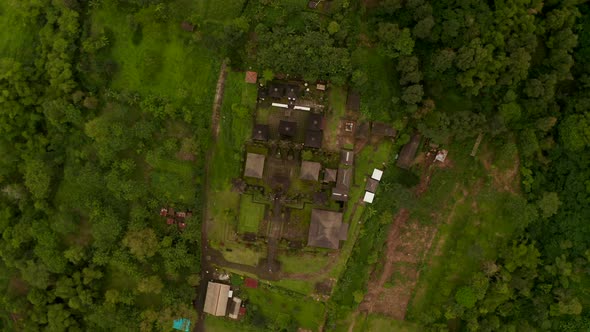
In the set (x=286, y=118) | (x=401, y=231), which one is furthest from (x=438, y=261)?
(x=286, y=118)

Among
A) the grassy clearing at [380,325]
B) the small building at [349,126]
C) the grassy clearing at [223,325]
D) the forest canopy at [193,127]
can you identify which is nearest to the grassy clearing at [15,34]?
the forest canopy at [193,127]

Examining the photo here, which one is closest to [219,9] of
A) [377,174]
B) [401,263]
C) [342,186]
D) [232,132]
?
[232,132]

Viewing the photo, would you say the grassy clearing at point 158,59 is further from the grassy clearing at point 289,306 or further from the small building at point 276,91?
the grassy clearing at point 289,306

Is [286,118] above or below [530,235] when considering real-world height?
above

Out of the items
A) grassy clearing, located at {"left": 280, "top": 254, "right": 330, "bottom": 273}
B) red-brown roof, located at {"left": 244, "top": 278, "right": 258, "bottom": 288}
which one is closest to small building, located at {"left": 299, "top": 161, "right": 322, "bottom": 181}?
grassy clearing, located at {"left": 280, "top": 254, "right": 330, "bottom": 273}

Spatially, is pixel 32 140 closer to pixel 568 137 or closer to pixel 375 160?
pixel 375 160

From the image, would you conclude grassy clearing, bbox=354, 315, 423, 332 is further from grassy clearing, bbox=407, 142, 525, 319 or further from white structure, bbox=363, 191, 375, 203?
white structure, bbox=363, 191, 375, 203
